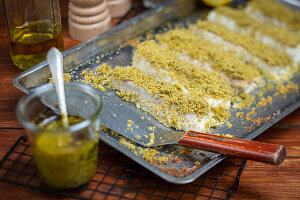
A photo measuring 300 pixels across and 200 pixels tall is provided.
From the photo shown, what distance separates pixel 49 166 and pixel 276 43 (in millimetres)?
1261

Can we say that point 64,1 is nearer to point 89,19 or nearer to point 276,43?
point 89,19

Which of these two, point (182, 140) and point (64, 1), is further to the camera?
point (64, 1)

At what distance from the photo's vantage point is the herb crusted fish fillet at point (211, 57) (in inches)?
58.7

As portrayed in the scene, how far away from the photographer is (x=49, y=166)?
0.91 m

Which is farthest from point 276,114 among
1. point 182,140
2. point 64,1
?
point 64,1

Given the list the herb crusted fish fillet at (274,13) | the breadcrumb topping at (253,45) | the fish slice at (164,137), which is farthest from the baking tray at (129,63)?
the herb crusted fish fillet at (274,13)

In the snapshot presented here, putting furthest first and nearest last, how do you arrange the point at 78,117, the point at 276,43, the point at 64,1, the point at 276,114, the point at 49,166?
the point at 64,1 < the point at 276,43 < the point at 276,114 < the point at 78,117 < the point at 49,166

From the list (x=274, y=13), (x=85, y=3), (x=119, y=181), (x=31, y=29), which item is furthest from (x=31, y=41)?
(x=274, y=13)

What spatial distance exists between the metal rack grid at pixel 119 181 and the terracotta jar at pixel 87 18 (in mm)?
632

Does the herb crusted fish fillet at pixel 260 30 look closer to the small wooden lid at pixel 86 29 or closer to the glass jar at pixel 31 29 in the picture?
the small wooden lid at pixel 86 29

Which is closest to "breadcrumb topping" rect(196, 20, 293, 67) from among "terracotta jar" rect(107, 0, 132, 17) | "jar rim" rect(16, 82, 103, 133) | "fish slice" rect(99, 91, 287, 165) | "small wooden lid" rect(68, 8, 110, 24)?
"terracotta jar" rect(107, 0, 132, 17)

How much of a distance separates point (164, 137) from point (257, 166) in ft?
1.04

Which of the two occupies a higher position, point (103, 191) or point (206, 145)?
point (206, 145)

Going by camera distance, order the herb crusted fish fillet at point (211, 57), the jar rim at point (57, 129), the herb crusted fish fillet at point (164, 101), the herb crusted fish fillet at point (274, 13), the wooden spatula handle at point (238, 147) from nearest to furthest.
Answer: the jar rim at point (57, 129), the wooden spatula handle at point (238, 147), the herb crusted fish fillet at point (164, 101), the herb crusted fish fillet at point (211, 57), the herb crusted fish fillet at point (274, 13)
